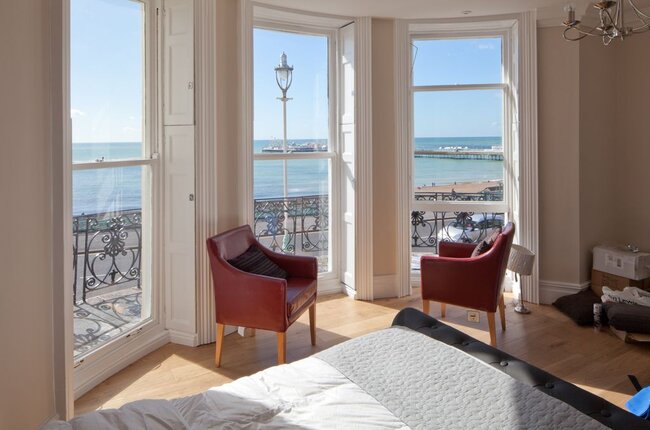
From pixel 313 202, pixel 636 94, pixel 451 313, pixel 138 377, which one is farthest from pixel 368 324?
pixel 636 94

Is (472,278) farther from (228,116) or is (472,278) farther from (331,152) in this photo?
(228,116)

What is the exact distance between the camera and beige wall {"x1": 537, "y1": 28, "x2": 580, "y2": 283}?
4520 mm

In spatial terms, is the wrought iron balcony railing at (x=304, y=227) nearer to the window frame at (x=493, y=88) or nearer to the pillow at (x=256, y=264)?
the window frame at (x=493, y=88)

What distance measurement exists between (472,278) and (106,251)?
103 inches

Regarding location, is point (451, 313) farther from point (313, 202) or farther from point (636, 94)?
point (636, 94)

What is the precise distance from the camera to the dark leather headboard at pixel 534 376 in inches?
60.8

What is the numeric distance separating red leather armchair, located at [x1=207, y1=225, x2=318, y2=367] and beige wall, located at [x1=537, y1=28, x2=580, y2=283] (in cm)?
251

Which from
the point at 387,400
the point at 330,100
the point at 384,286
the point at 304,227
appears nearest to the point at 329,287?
the point at 384,286

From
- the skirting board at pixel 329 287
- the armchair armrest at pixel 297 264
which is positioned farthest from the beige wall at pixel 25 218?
the skirting board at pixel 329 287

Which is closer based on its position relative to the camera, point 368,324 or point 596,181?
point 368,324

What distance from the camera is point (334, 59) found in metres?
4.98

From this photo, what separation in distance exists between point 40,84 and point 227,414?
1628mm

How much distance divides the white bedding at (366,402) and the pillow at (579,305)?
2763 millimetres

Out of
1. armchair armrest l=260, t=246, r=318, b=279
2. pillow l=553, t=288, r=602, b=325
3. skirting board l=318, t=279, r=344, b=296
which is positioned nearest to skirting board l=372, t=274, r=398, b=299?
skirting board l=318, t=279, r=344, b=296
